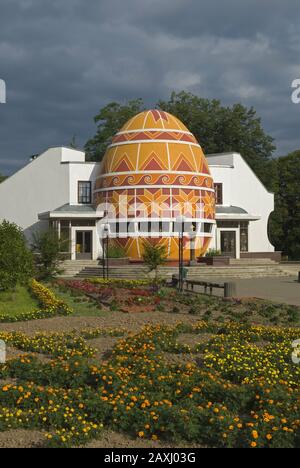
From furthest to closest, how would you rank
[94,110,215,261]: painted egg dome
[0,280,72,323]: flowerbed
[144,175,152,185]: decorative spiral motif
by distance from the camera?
[144,175,152,185]: decorative spiral motif < [94,110,215,261]: painted egg dome < [0,280,72,323]: flowerbed

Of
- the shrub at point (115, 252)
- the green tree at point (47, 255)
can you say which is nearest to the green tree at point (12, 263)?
the green tree at point (47, 255)

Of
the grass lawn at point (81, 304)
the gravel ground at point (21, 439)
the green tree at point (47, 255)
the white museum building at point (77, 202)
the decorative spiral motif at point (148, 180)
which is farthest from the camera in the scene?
the white museum building at point (77, 202)

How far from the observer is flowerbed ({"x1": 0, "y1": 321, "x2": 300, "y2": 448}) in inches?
226

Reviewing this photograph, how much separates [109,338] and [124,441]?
17.2 ft

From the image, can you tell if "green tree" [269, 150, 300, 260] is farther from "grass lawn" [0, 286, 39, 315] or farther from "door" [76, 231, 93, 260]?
"grass lawn" [0, 286, 39, 315]

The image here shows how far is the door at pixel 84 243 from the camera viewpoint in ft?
132

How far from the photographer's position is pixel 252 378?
24.9 feet

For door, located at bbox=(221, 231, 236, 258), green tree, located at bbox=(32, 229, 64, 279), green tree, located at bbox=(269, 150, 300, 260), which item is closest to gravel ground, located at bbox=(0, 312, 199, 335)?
green tree, located at bbox=(32, 229, 64, 279)

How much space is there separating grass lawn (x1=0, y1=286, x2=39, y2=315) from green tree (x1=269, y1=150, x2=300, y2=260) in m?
39.4

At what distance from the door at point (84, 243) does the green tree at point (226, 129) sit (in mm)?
24349

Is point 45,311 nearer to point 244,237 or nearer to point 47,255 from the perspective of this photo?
point 47,255

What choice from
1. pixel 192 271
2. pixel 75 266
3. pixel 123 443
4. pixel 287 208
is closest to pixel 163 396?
pixel 123 443

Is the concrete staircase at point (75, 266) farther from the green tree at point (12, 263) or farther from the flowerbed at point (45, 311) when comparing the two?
the flowerbed at point (45, 311)

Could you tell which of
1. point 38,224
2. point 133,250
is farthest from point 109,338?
point 38,224
